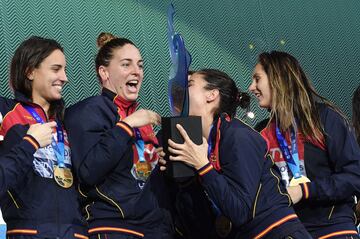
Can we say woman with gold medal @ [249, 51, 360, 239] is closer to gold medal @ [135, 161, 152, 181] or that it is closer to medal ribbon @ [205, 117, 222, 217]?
medal ribbon @ [205, 117, 222, 217]

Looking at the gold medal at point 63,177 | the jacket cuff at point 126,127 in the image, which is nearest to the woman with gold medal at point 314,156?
the jacket cuff at point 126,127

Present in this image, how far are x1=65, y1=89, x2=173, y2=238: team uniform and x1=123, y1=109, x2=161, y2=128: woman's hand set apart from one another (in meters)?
0.04

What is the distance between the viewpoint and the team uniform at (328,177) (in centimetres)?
345

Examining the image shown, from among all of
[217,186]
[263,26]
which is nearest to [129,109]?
[217,186]

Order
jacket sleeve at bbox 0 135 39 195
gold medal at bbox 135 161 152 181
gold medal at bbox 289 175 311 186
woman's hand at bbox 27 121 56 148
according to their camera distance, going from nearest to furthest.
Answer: jacket sleeve at bbox 0 135 39 195 < woman's hand at bbox 27 121 56 148 < gold medal at bbox 135 161 152 181 < gold medal at bbox 289 175 311 186

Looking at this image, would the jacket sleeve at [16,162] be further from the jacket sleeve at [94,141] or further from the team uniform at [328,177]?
the team uniform at [328,177]

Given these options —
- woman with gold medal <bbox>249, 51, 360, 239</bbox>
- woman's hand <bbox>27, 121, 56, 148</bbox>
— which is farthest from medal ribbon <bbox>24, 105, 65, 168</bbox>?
woman with gold medal <bbox>249, 51, 360, 239</bbox>

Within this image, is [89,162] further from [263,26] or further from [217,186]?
[263,26]

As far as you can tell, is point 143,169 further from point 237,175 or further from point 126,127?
point 237,175

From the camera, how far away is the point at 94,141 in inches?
127

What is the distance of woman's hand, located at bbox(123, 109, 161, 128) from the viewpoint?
3279 mm

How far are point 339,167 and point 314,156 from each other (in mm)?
128

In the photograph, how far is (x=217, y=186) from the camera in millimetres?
2973

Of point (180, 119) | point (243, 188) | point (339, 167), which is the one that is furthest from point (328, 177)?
point (180, 119)
